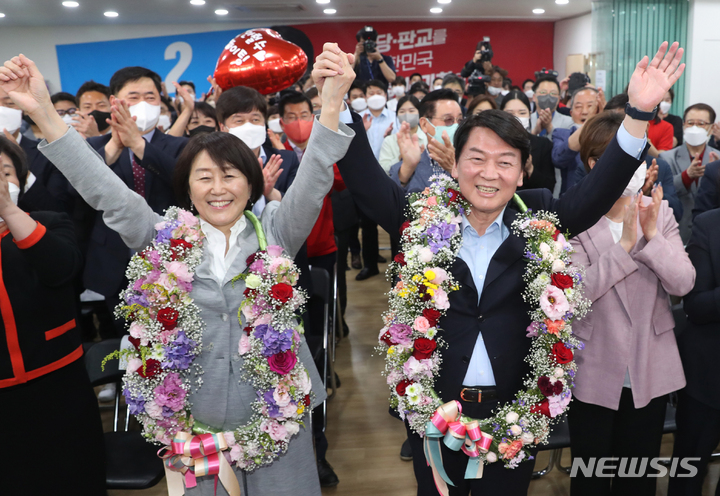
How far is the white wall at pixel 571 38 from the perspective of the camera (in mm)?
13883

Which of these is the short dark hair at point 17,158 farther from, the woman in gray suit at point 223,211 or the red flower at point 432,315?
the red flower at point 432,315

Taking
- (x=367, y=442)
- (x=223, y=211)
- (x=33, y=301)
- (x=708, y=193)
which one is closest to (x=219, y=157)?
(x=223, y=211)

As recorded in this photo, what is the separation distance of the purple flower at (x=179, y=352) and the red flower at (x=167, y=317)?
0.04 m

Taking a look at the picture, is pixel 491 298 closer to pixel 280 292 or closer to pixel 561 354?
pixel 561 354

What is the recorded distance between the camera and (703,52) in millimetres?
10930

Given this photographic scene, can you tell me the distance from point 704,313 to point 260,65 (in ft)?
10.1

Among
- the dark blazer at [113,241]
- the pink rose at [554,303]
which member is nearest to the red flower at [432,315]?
the pink rose at [554,303]

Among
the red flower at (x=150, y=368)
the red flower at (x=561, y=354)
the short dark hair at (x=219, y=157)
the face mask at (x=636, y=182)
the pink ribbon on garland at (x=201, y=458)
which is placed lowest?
the pink ribbon on garland at (x=201, y=458)

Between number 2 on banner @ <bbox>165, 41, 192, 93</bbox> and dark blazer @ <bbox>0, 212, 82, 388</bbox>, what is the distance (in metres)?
13.7

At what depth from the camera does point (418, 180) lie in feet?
10.4

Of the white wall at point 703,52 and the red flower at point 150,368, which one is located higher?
the white wall at point 703,52

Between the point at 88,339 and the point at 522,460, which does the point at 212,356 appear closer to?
the point at 522,460

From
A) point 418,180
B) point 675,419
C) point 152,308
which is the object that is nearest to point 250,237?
point 152,308

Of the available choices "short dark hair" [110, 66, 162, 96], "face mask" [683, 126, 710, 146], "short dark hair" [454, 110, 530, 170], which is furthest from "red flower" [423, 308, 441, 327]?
"face mask" [683, 126, 710, 146]
